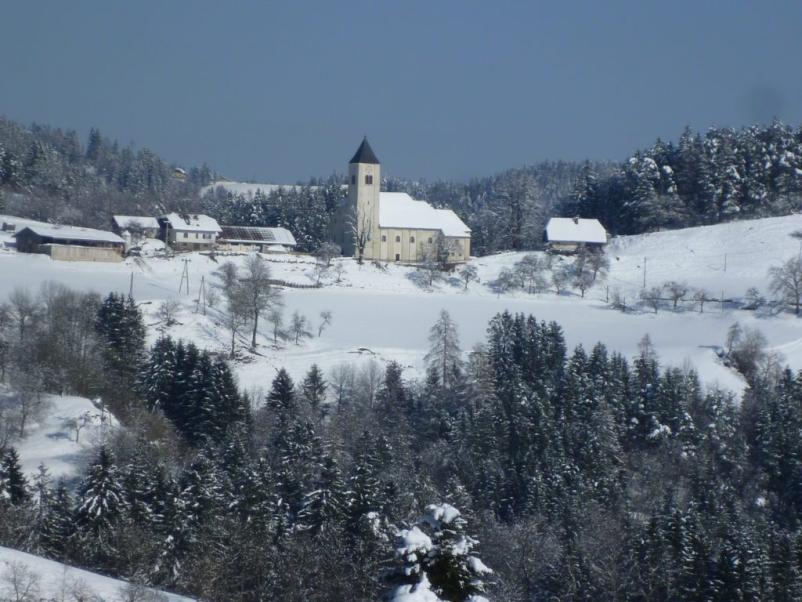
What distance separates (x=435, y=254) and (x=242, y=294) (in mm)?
24992

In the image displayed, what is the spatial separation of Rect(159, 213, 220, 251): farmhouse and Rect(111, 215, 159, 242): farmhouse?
2.89ft

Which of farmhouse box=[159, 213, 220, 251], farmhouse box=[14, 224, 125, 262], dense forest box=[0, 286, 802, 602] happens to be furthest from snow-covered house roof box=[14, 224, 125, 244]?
dense forest box=[0, 286, 802, 602]

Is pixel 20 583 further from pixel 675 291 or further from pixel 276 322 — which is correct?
pixel 675 291

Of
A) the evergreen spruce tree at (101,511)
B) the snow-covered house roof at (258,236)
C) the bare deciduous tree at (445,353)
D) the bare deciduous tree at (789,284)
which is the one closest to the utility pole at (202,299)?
the bare deciduous tree at (445,353)

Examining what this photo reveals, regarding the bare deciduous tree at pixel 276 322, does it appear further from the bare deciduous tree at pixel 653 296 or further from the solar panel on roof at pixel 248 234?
the bare deciduous tree at pixel 653 296

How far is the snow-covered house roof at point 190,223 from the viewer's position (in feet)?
246

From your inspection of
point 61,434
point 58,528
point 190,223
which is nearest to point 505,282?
point 190,223

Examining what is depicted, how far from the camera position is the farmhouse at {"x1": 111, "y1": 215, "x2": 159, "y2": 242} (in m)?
73.2

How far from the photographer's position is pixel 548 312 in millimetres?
64375

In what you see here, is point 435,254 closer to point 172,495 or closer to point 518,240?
point 518,240

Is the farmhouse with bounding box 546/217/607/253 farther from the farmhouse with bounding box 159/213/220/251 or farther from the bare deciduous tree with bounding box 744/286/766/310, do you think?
the farmhouse with bounding box 159/213/220/251

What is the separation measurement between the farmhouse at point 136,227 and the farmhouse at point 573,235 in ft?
88.3

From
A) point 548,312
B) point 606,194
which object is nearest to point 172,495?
point 548,312

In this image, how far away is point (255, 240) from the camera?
77.6m
